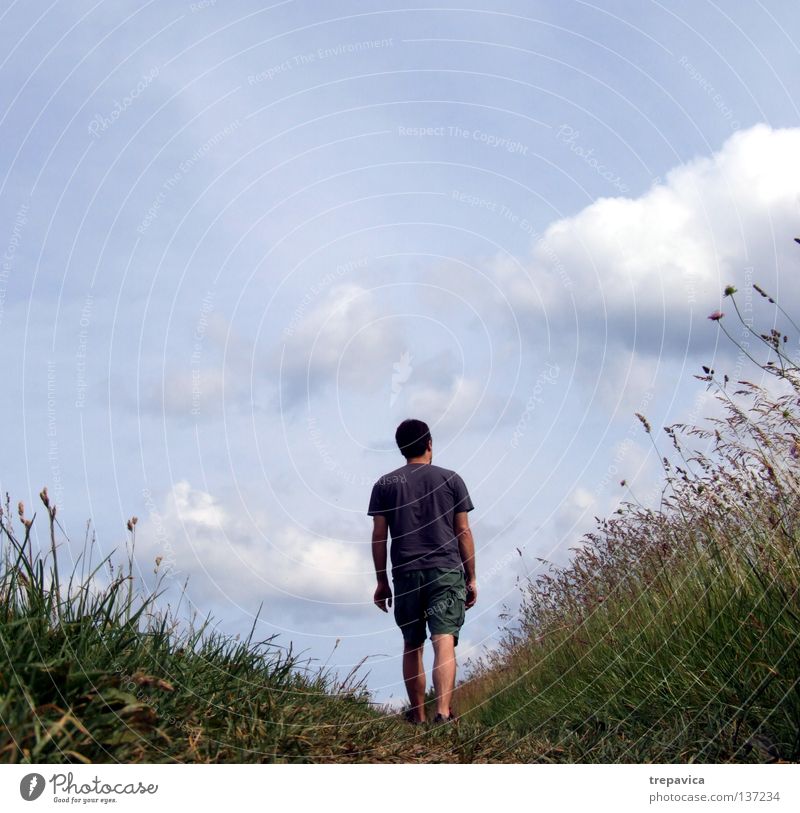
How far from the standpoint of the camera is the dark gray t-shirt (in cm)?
779

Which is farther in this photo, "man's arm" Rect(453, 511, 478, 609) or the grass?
"man's arm" Rect(453, 511, 478, 609)

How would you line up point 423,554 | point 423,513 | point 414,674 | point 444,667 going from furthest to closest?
point 414,674
point 423,513
point 423,554
point 444,667

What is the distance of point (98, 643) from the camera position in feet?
14.7

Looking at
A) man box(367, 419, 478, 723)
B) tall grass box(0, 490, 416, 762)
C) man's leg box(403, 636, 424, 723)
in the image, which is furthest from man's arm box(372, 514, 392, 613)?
tall grass box(0, 490, 416, 762)

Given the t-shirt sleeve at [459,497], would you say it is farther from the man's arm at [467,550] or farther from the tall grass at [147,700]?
the tall grass at [147,700]

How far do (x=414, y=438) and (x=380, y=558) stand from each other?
1.10 metres

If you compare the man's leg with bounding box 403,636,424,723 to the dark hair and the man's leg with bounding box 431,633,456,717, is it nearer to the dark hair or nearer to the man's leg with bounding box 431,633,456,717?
the man's leg with bounding box 431,633,456,717

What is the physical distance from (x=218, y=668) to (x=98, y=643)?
3.28ft

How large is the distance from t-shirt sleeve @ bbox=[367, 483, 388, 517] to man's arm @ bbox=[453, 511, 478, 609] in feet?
2.04

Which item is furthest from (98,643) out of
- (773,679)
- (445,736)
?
(773,679)

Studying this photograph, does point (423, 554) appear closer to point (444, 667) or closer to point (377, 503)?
point (377, 503)

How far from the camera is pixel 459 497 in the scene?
7914mm

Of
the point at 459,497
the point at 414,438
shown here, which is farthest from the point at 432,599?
the point at 414,438
